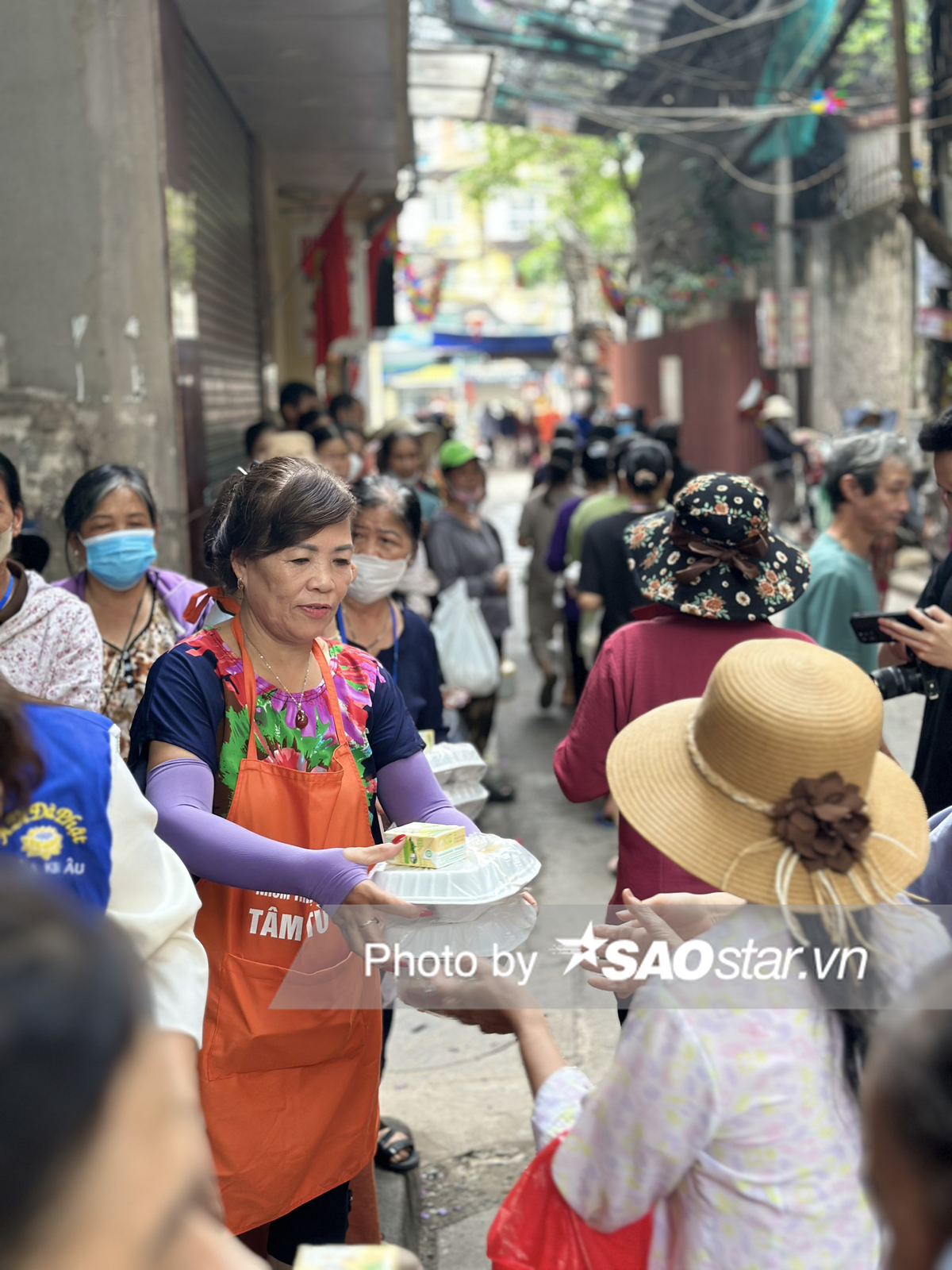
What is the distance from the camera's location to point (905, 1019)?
932 mm

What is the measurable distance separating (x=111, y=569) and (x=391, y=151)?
8.07 m

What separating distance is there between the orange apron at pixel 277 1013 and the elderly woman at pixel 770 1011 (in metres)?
0.83

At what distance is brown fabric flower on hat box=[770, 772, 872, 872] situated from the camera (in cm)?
148

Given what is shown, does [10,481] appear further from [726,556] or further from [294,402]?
[294,402]

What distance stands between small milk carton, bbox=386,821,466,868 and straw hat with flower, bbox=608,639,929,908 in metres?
0.57

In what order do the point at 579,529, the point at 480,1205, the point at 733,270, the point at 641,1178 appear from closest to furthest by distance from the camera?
the point at 641,1178 < the point at 480,1205 < the point at 579,529 < the point at 733,270

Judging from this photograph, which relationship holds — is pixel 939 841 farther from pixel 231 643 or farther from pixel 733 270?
pixel 733 270

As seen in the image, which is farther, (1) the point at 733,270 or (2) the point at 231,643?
(1) the point at 733,270

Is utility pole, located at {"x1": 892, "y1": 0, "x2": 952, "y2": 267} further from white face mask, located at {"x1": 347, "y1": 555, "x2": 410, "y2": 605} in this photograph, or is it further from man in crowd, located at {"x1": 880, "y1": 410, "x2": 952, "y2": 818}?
white face mask, located at {"x1": 347, "y1": 555, "x2": 410, "y2": 605}

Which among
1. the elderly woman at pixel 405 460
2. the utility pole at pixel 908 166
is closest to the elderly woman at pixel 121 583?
the elderly woman at pixel 405 460

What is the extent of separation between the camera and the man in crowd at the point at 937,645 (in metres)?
2.93

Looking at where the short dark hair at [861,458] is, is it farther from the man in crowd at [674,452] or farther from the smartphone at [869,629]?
the man in crowd at [674,452]

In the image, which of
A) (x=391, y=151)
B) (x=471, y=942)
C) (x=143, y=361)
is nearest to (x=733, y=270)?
(x=391, y=151)

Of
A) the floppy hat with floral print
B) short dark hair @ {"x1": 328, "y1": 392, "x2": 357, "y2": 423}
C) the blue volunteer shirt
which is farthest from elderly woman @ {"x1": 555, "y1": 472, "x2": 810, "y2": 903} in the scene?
short dark hair @ {"x1": 328, "y1": 392, "x2": 357, "y2": 423}
